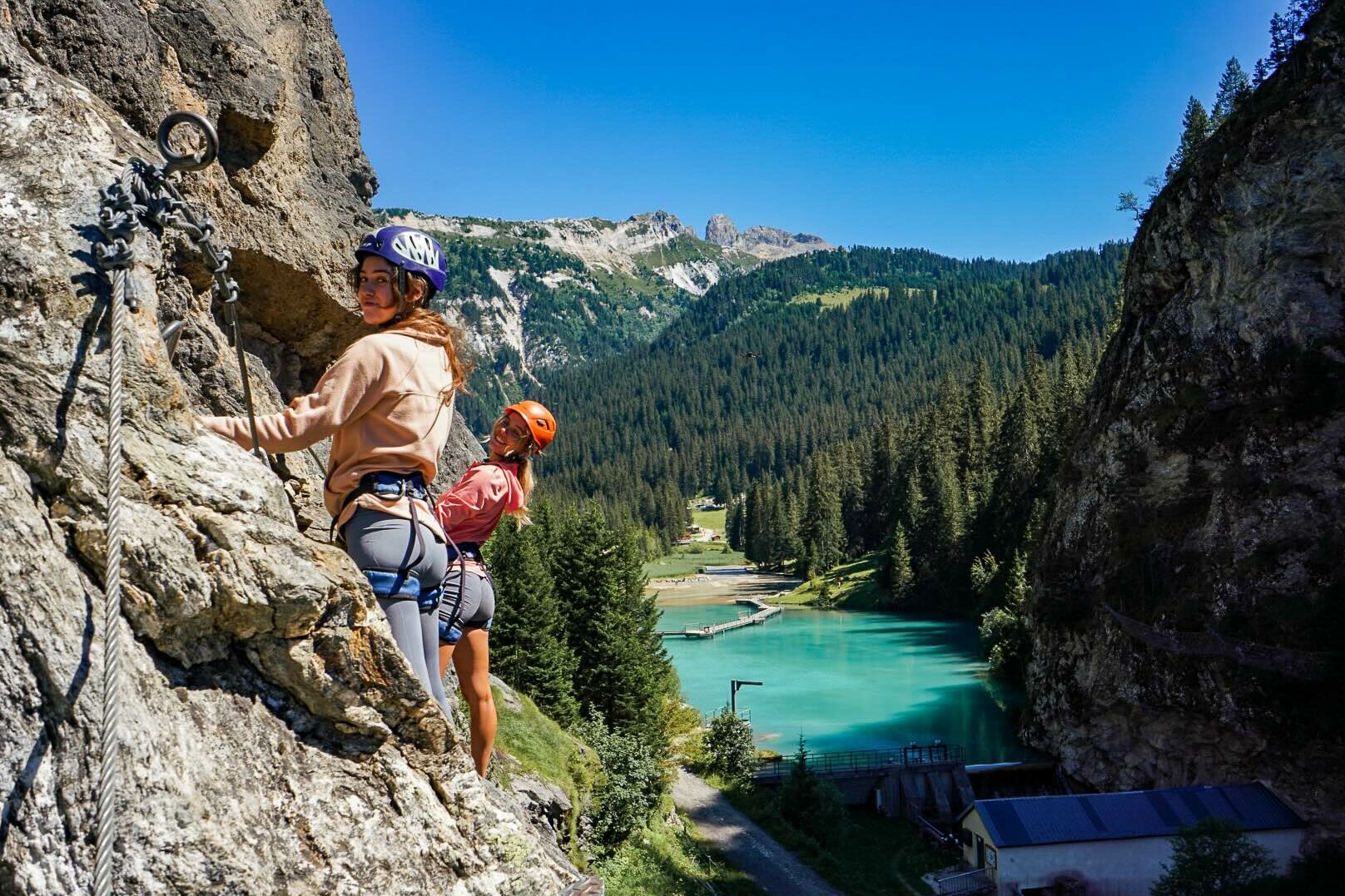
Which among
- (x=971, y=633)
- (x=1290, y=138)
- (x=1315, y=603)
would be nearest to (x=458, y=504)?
(x=1315, y=603)

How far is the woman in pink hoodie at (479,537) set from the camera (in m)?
5.10

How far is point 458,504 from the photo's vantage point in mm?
5551

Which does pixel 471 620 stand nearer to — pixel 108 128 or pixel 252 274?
pixel 108 128

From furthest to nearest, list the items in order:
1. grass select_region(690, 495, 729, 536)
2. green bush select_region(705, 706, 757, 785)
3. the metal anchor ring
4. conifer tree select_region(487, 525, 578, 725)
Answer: grass select_region(690, 495, 729, 536), green bush select_region(705, 706, 757, 785), conifer tree select_region(487, 525, 578, 725), the metal anchor ring

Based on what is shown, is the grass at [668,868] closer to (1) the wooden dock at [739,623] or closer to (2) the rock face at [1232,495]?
(2) the rock face at [1232,495]

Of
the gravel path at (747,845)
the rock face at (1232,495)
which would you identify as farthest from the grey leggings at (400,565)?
the rock face at (1232,495)

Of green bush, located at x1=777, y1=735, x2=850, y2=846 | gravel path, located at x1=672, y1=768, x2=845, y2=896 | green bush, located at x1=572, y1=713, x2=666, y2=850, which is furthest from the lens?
green bush, located at x1=777, y1=735, x2=850, y2=846

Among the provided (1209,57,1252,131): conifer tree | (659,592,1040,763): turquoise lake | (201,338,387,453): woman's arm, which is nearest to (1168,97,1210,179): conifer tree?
(1209,57,1252,131): conifer tree

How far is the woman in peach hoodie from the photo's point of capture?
3852 mm

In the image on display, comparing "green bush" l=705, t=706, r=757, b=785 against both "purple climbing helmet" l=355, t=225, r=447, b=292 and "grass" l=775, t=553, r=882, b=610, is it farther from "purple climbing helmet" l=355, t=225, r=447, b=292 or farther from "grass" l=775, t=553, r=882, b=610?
"grass" l=775, t=553, r=882, b=610

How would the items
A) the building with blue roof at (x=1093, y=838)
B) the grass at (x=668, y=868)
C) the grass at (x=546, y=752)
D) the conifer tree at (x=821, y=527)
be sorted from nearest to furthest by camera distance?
the grass at (x=546, y=752), the grass at (x=668, y=868), the building with blue roof at (x=1093, y=838), the conifer tree at (x=821, y=527)

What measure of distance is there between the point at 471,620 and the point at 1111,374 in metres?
46.7

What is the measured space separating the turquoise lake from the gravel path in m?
8.48

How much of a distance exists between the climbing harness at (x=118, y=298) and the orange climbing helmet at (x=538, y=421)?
2066mm
